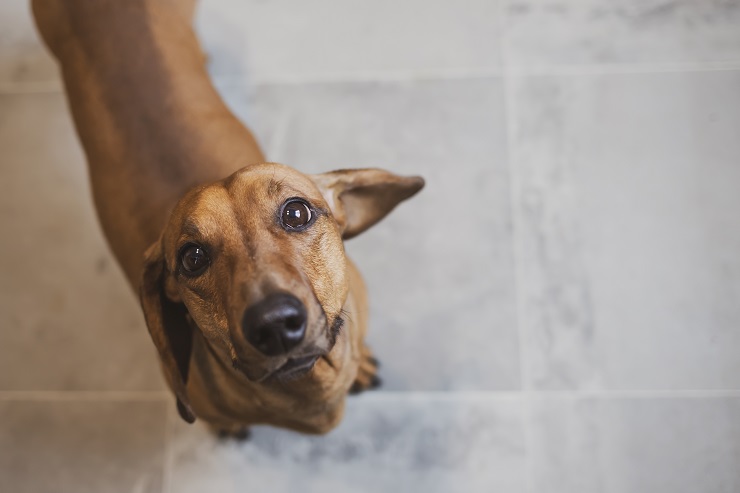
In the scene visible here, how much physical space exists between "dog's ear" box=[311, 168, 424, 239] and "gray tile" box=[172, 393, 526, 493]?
2.93 feet

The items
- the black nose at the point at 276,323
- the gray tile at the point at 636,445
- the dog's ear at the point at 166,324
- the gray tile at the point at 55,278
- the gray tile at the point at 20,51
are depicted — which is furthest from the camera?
the gray tile at the point at 20,51

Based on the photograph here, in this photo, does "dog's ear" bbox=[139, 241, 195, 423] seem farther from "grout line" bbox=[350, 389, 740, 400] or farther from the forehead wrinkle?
"grout line" bbox=[350, 389, 740, 400]

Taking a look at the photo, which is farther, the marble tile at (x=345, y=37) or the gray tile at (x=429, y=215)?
the marble tile at (x=345, y=37)

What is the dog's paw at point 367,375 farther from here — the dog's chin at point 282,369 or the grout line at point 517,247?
→ the dog's chin at point 282,369

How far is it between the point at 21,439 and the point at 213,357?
1.32m

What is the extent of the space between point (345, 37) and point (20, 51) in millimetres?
1604

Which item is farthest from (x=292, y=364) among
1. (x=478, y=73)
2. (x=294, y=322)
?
(x=478, y=73)

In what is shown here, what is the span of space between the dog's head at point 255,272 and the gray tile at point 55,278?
38.0 inches

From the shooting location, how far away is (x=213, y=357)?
6.59 feet

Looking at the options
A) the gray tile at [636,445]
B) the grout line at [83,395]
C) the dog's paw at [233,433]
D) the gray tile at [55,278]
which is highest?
the gray tile at [55,278]

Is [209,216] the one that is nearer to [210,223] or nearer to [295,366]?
[210,223]

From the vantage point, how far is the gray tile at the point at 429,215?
2.70 meters

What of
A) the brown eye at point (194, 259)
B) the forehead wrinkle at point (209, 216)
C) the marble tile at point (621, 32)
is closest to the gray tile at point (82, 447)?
the brown eye at point (194, 259)

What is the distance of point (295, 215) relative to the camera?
1.75 meters
